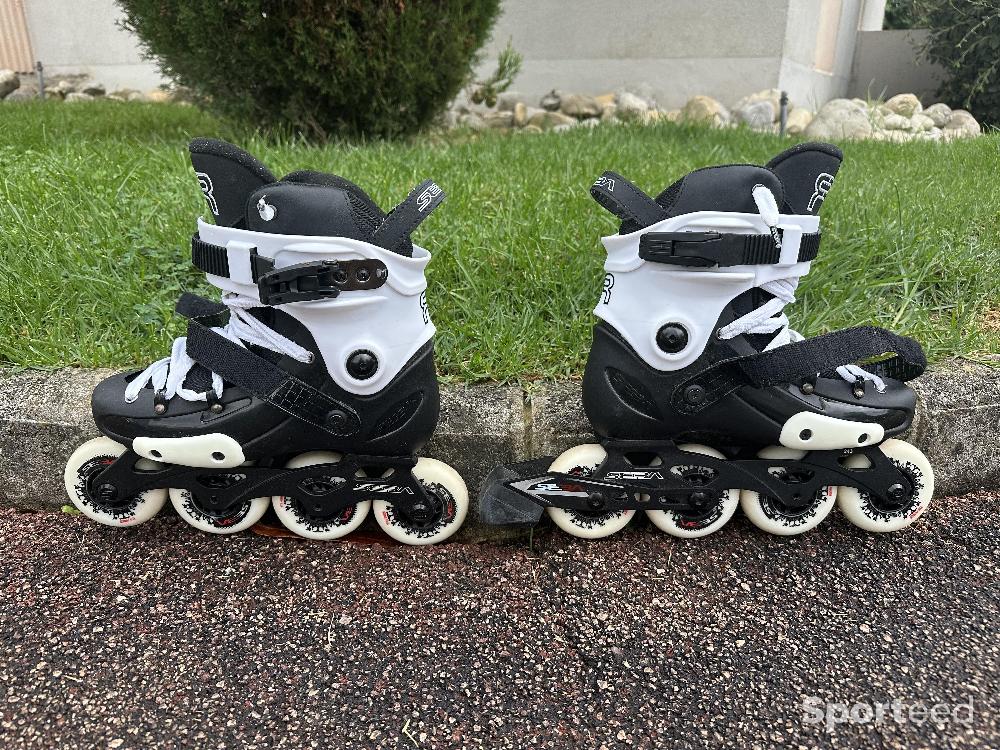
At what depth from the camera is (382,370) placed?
47.1 inches

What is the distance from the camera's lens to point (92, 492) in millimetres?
1307

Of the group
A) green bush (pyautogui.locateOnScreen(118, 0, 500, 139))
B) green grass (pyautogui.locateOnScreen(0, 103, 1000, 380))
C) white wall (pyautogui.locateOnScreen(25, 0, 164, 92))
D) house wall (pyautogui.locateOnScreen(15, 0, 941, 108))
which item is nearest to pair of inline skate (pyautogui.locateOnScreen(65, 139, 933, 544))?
green grass (pyautogui.locateOnScreen(0, 103, 1000, 380))

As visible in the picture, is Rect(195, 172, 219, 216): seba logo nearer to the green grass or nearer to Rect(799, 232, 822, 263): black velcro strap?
the green grass

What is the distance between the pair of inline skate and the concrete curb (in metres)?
0.07

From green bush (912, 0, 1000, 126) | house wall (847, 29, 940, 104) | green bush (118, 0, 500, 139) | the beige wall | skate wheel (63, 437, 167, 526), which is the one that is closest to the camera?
skate wheel (63, 437, 167, 526)

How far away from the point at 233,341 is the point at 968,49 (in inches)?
317

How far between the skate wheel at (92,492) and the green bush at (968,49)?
792 cm

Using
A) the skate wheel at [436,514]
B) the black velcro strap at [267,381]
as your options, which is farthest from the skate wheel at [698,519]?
the black velcro strap at [267,381]

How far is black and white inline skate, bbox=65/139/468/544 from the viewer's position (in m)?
1.12

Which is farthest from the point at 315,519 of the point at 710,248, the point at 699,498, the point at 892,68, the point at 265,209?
the point at 892,68

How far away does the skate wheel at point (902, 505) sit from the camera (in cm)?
134

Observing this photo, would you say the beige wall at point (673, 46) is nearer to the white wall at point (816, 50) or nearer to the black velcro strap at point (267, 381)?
the white wall at point (816, 50)

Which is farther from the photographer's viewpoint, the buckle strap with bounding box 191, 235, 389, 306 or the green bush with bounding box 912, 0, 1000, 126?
the green bush with bounding box 912, 0, 1000, 126

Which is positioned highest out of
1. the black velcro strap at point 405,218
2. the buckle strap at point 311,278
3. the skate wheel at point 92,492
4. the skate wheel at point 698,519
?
the black velcro strap at point 405,218
